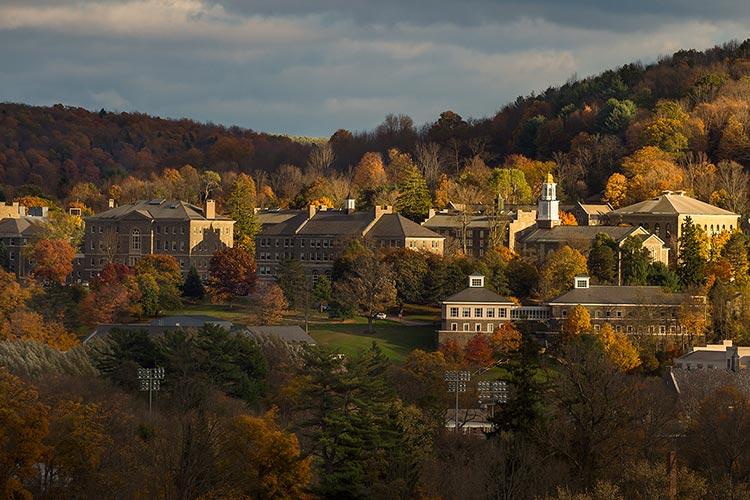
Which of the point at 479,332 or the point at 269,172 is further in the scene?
the point at 269,172

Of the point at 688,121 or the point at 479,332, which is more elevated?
the point at 688,121

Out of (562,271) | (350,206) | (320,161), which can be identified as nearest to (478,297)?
(562,271)

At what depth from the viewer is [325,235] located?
399ft

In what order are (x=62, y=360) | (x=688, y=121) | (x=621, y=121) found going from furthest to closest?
(x=621, y=121) < (x=688, y=121) < (x=62, y=360)

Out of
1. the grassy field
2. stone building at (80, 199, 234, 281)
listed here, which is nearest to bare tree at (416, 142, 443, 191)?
stone building at (80, 199, 234, 281)

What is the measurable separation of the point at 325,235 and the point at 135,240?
1204 cm

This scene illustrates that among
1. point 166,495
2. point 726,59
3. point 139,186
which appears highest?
point 726,59

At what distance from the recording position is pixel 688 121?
14125 centimetres

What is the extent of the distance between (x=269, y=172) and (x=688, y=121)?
45.7 metres

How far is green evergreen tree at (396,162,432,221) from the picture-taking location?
126 meters

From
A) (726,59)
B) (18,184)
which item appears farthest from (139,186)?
(726,59)

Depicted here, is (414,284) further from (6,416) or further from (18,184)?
(18,184)

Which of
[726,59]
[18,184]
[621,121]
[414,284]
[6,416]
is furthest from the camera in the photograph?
[18,184]

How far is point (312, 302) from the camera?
108 metres
